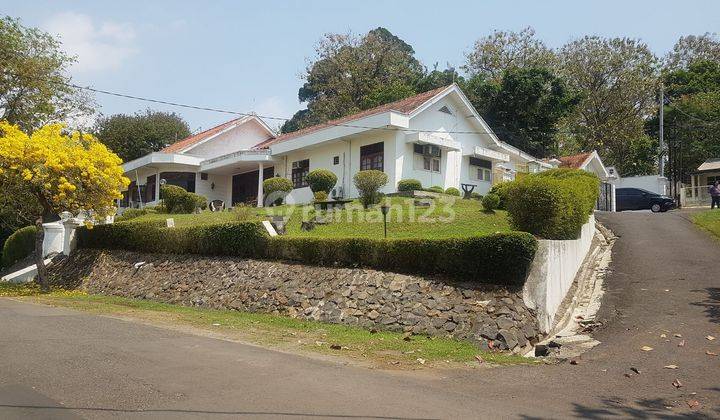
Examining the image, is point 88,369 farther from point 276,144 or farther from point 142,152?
point 142,152

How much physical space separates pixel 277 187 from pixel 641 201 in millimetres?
19694

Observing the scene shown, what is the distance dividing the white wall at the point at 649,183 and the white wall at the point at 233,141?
918 inches

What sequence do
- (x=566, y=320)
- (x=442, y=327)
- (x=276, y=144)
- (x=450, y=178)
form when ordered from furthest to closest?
1. (x=276, y=144)
2. (x=450, y=178)
3. (x=566, y=320)
4. (x=442, y=327)

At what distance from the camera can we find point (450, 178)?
27078 millimetres

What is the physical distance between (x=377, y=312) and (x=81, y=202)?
38.0ft

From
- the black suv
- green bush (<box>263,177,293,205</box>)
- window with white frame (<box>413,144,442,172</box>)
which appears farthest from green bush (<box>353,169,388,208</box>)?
the black suv

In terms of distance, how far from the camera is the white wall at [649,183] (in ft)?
118

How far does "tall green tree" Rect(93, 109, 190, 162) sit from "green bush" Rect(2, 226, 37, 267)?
18395 mm

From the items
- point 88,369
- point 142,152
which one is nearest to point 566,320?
point 88,369

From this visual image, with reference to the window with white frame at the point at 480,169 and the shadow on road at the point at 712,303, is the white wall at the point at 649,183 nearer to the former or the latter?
the window with white frame at the point at 480,169

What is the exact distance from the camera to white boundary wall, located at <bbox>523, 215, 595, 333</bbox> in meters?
10.7

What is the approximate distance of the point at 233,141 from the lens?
36125mm

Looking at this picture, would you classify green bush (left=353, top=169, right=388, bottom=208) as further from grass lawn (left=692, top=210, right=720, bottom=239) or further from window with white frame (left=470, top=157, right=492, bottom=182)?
grass lawn (left=692, top=210, right=720, bottom=239)

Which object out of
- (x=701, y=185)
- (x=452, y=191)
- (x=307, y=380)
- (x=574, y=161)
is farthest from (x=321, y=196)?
(x=701, y=185)
